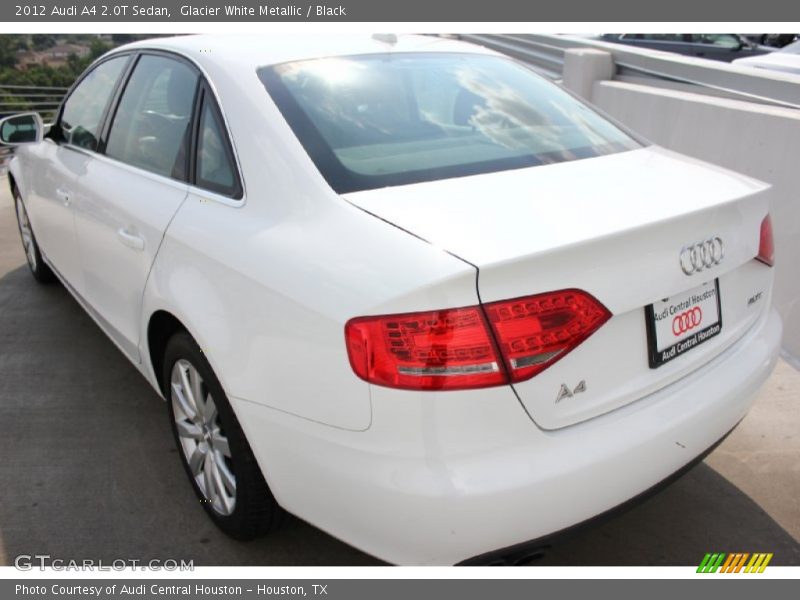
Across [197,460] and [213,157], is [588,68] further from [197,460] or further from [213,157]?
[197,460]

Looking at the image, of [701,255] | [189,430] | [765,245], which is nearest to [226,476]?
[189,430]

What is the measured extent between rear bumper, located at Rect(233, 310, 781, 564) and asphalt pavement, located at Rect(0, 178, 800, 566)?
214 millimetres

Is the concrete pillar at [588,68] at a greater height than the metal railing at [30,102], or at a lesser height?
lesser

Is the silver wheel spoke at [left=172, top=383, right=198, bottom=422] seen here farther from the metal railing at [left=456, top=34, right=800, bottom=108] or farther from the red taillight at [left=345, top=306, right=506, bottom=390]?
the metal railing at [left=456, top=34, right=800, bottom=108]

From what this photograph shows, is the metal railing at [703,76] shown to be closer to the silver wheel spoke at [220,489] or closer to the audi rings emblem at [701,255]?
the audi rings emblem at [701,255]

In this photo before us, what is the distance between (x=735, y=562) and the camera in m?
2.56

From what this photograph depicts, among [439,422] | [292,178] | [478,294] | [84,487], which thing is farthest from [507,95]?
[84,487]

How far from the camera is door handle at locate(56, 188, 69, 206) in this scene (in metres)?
3.73

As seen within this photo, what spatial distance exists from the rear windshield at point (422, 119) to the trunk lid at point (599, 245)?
14 cm

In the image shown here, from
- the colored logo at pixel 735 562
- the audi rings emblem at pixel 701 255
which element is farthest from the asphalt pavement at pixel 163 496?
the audi rings emblem at pixel 701 255

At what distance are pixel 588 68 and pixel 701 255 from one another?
530cm

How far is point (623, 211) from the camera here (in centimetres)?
206

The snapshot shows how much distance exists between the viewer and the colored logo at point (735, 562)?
2.53 m

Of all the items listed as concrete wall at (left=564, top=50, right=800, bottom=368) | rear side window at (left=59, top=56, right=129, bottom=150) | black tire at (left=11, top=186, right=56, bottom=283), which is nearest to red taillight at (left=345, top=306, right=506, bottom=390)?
rear side window at (left=59, top=56, right=129, bottom=150)
